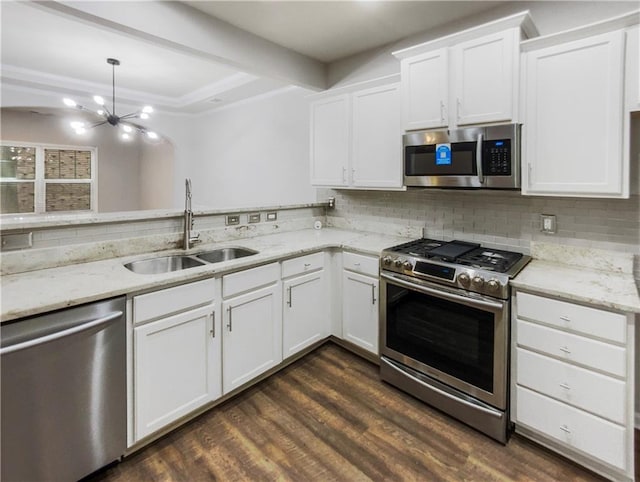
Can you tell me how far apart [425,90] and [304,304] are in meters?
1.84

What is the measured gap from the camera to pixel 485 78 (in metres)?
Answer: 2.18

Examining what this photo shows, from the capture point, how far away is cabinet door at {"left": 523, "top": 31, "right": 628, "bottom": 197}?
1.79 m

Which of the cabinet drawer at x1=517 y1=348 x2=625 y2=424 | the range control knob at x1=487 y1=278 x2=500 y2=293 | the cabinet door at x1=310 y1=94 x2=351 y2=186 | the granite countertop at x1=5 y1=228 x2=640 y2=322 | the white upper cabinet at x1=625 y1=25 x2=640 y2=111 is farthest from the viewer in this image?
the cabinet door at x1=310 y1=94 x2=351 y2=186

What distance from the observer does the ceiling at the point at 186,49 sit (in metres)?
2.52

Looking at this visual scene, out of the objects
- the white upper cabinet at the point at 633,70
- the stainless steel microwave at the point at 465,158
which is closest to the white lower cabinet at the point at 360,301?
the stainless steel microwave at the point at 465,158

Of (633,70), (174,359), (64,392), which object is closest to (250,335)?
(174,359)

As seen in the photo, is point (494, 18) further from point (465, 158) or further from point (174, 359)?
point (174, 359)

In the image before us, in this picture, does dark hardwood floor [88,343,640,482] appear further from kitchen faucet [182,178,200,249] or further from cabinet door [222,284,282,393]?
kitchen faucet [182,178,200,249]

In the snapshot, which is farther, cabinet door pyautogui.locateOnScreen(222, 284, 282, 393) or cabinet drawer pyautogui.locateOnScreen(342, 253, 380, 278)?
cabinet drawer pyautogui.locateOnScreen(342, 253, 380, 278)

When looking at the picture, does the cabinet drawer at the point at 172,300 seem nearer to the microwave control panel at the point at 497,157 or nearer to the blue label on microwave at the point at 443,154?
the blue label on microwave at the point at 443,154

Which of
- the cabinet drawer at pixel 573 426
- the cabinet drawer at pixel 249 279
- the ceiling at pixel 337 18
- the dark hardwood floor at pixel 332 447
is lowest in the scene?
the dark hardwood floor at pixel 332 447

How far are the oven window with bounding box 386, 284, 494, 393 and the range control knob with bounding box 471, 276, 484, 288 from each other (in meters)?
0.15

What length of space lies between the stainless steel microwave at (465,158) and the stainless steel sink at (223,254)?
4.50 ft

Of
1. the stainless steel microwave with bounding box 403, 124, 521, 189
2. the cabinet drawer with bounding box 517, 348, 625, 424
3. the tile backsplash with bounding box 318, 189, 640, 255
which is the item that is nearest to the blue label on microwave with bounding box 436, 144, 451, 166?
the stainless steel microwave with bounding box 403, 124, 521, 189
